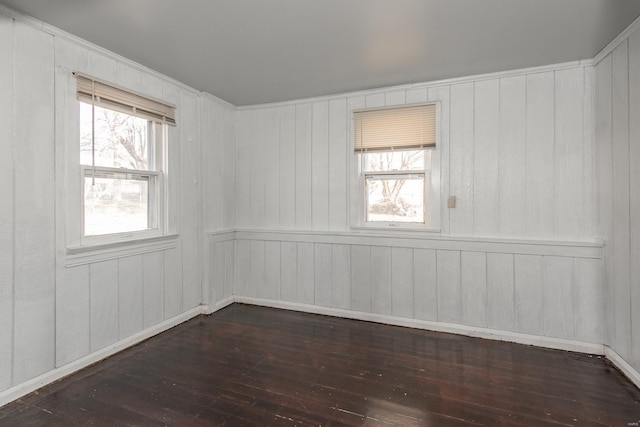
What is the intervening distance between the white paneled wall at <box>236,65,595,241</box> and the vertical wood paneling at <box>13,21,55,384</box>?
228cm

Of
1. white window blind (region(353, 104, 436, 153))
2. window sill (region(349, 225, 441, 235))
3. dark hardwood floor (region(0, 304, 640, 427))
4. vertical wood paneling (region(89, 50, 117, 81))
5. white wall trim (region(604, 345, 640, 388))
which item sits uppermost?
vertical wood paneling (region(89, 50, 117, 81))

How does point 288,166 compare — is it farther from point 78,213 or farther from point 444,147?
point 78,213

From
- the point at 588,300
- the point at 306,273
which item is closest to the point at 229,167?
the point at 306,273

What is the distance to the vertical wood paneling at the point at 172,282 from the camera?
134 inches

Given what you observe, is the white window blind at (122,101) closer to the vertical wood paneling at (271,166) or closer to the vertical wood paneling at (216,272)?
the vertical wood paneling at (271,166)

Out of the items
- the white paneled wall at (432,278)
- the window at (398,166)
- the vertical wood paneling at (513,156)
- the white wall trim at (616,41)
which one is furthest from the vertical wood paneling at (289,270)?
the white wall trim at (616,41)

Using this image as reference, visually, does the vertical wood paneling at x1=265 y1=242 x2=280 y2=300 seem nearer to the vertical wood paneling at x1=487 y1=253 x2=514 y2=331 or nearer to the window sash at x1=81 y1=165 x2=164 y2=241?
the window sash at x1=81 y1=165 x2=164 y2=241

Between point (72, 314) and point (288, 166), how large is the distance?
2517 millimetres

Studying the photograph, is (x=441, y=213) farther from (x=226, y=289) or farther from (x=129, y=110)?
(x=129, y=110)

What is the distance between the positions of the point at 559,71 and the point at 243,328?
3797 millimetres

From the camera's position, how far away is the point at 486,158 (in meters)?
3.27

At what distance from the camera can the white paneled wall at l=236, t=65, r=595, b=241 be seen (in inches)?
118

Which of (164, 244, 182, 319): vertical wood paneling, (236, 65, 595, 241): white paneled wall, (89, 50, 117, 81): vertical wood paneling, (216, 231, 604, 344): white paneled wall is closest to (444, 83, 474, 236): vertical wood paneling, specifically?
(236, 65, 595, 241): white paneled wall

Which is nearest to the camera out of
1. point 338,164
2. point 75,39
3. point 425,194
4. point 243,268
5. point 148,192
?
point 75,39
